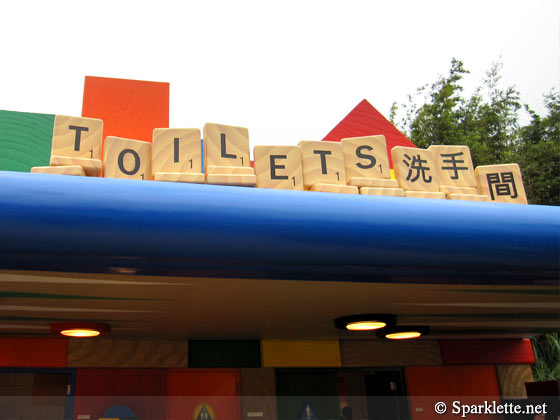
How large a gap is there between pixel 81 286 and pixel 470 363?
4997mm

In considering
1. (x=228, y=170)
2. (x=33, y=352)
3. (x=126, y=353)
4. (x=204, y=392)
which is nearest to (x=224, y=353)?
(x=204, y=392)

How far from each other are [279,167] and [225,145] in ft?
1.10

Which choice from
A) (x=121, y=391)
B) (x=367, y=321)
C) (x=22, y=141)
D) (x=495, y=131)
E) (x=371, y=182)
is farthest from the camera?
(x=495, y=131)

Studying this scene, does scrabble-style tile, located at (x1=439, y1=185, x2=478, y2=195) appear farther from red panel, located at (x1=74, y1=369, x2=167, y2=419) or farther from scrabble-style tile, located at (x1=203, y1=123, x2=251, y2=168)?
red panel, located at (x1=74, y1=369, x2=167, y2=419)

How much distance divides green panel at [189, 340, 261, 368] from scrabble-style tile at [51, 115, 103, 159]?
3.26 m

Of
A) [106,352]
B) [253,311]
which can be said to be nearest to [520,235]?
[253,311]

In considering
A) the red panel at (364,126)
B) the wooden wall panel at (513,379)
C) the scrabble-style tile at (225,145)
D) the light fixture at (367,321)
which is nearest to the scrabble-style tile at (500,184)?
the light fixture at (367,321)

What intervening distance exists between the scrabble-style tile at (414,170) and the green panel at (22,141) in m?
3.05

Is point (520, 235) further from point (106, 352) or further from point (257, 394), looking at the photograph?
point (106, 352)

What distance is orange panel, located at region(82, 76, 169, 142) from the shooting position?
4516 mm

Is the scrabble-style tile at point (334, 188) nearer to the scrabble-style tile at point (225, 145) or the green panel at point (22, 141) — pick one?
the scrabble-style tile at point (225, 145)

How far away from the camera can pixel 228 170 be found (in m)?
2.69

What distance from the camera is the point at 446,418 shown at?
19.6ft

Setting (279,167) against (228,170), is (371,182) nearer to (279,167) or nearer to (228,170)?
(279,167)
